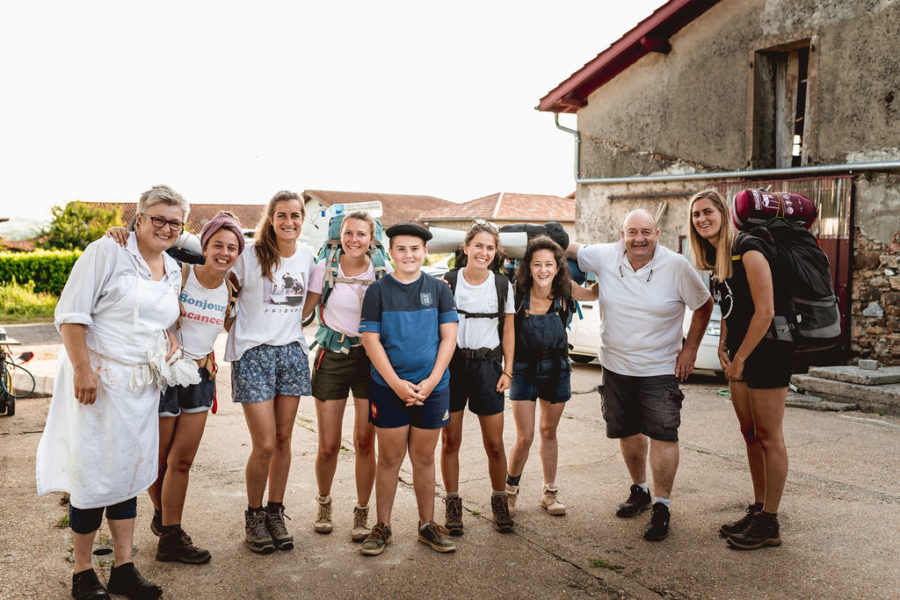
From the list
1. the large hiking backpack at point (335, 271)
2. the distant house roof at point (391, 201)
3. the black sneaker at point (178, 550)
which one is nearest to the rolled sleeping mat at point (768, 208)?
the large hiking backpack at point (335, 271)

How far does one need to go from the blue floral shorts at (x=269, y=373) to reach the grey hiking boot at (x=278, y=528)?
27.0 inches

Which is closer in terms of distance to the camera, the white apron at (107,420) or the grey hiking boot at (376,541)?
the white apron at (107,420)

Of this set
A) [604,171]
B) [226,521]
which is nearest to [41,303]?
[604,171]

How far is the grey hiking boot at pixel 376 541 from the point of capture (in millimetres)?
3771

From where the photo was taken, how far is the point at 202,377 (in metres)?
3.71

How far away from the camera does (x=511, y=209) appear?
40.1 meters

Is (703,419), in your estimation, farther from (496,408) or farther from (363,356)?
(363,356)

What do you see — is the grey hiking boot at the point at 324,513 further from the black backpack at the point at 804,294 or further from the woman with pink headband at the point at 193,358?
the black backpack at the point at 804,294

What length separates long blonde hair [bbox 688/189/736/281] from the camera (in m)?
4.03

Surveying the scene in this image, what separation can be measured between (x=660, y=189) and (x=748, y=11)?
309 cm

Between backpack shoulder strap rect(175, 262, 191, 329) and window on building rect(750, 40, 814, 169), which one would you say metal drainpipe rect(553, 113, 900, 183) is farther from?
backpack shoulder strap rect(175, 262, 191, 329)

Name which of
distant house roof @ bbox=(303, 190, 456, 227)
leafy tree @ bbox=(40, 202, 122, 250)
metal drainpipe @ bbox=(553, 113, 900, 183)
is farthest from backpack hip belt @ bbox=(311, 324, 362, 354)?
distant house roof @ bbox=(303, 190, 456, 227)

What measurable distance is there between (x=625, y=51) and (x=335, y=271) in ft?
33.3

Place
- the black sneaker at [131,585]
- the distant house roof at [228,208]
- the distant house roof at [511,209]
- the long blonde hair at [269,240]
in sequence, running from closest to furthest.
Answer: the black sneaker at [131,585]
the long blonde hair at [269,240]
the distant house roof at [511,209]
the distant house roof at [228,208]
